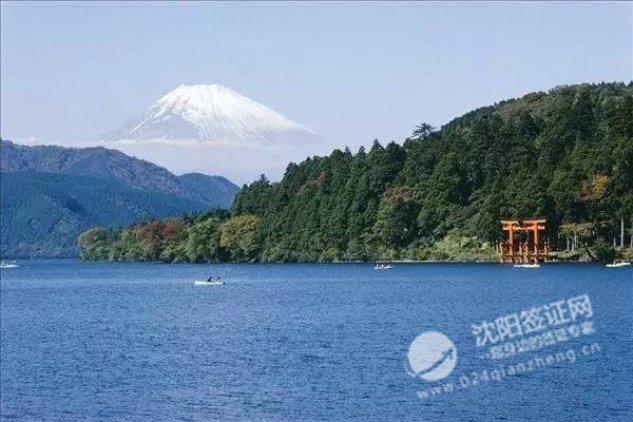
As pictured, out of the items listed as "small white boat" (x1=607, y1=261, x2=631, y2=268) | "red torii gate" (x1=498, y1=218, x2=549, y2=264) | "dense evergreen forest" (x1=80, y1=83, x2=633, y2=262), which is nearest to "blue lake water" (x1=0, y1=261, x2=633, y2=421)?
"small white boat" (x1=607, y1=261, x2=631, y2=268)

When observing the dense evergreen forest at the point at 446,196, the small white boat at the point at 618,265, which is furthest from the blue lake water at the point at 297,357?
the dense evergreen forest at the point at 446,196

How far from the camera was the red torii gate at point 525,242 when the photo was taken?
10338 centimetres

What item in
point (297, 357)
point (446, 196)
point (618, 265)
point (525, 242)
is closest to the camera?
point (297, 357)

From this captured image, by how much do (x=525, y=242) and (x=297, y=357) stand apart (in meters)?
66.0

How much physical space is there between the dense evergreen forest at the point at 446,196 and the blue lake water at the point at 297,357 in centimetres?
2663

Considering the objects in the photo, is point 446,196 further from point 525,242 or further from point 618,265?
point 618,265

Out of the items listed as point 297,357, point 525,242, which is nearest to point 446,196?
point 525,242

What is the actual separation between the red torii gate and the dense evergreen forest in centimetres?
129

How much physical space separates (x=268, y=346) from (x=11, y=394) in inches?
494

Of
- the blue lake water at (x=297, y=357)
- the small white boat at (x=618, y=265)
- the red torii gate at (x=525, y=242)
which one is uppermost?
the red torii gate at (x=525, y=242)

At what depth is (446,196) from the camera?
118562mm

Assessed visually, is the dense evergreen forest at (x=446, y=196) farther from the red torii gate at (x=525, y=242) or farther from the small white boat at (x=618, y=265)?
the small white boat at (x=618, y=265)

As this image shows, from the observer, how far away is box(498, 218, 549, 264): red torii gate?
4070 inches

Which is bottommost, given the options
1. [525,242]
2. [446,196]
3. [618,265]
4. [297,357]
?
[297,357]
